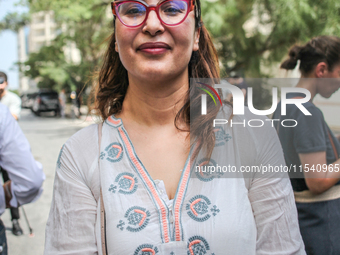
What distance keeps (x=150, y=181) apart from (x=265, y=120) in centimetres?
53

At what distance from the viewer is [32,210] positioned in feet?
15.1

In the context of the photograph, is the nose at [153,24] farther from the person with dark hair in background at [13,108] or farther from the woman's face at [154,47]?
the person with dark hair in background at [13,108]

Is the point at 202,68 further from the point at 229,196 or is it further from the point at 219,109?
the point at 229,196

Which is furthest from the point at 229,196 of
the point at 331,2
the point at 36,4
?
the point at 36,4

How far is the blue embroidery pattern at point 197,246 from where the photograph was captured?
1098mm

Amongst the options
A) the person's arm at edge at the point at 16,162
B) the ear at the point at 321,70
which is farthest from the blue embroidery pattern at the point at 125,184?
the ear at the point at 321,70

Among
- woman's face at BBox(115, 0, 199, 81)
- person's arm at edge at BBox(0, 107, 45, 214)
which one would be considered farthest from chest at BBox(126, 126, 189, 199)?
person's arm at edge at BBox(0, 107, 45, 214)

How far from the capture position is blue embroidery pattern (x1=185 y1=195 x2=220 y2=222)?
1.13m

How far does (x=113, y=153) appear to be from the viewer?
1227 mm

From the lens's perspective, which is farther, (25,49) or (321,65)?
(25,49)

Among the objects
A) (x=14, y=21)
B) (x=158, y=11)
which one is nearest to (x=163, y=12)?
(x=158, y=11)

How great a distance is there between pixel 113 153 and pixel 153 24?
0.51 m

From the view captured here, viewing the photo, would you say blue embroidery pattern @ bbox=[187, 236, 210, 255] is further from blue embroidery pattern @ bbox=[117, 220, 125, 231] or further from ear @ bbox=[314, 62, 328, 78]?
ear @ bbox=[314, 62, 328, 78]

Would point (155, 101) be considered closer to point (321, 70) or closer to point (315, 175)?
point (315, 175)
